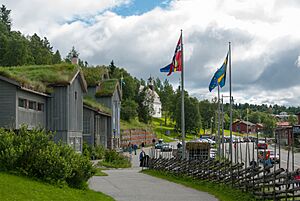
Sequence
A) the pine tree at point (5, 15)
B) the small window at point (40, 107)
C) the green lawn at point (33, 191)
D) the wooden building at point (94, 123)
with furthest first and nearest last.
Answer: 1. the pine tree at point (5, 15)
2. the wooden building at point (94, 123)
3. the small window at point (40, 107)
4. the green lawn at point (33, 191)

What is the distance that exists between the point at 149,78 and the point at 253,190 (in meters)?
168

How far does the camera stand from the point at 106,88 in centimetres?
6412

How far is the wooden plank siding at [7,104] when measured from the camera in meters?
35.4

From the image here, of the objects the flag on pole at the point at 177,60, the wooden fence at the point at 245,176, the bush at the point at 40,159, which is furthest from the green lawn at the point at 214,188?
the flag on pole at the point at 177,60

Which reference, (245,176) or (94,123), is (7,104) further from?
(94,123)

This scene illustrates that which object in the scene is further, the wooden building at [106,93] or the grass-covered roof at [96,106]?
the wooden building at [106,93]

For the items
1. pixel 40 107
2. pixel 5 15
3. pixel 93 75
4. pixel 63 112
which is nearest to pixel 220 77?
pixel 63 112

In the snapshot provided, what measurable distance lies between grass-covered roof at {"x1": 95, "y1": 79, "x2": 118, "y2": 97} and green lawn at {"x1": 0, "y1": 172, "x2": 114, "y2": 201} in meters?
46.0

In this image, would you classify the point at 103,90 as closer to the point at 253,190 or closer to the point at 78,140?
the point at 78,140

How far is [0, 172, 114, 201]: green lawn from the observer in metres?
13.2

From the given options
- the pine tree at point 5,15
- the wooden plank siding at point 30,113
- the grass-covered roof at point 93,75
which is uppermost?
the pine tree at point 5,15

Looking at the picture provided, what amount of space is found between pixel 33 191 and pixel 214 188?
1232 cm

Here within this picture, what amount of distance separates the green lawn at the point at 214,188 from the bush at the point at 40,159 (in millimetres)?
6120

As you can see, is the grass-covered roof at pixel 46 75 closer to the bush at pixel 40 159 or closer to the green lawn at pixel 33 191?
the bush at pixel 40 159
